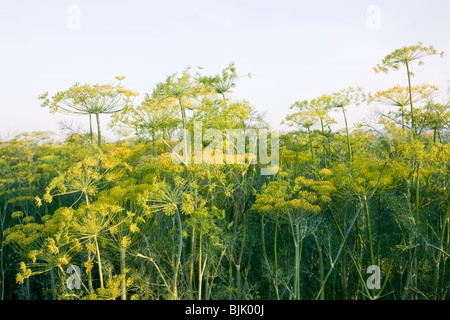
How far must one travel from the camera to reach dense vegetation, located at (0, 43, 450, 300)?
179 inches

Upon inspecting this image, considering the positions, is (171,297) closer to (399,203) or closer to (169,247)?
(169,247)

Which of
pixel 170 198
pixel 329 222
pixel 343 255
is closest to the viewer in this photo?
pixel 170 198

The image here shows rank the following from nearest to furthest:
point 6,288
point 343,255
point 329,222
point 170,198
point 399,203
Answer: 1. point 170,198
2. point 399,203
3. point 343,255
4. point 329,222
5. point 6,288

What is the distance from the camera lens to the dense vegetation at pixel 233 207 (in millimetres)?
4559

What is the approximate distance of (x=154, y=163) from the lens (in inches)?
208

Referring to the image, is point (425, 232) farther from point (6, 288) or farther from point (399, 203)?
point (6, 288)

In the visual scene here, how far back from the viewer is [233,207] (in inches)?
232

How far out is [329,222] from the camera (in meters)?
6.36

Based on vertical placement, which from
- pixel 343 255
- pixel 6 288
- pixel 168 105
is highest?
pixel 168 105
